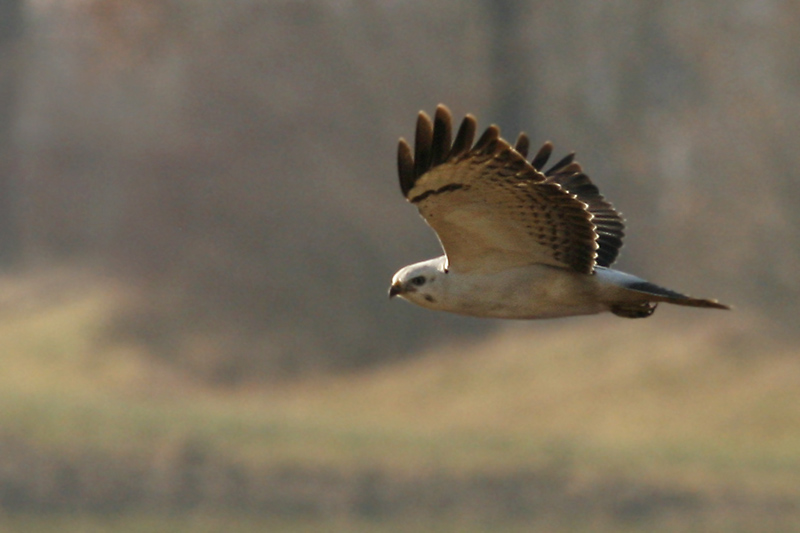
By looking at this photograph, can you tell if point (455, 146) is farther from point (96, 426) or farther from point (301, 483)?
point (96, 426)

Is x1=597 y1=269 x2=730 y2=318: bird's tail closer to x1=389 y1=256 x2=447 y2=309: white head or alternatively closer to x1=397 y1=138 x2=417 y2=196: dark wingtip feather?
x1=389 y1=256 x2=447 y2=309: white head

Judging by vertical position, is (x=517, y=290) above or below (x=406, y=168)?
below

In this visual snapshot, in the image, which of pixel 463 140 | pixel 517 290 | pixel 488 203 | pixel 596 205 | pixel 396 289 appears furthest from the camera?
pixel 596 205

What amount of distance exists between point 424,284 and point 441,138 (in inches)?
31.5

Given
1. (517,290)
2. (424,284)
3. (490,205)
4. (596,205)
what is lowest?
(517,290)

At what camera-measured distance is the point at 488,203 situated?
510 cm

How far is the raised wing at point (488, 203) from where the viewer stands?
4.89 m

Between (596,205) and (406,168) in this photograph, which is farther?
(596,205)

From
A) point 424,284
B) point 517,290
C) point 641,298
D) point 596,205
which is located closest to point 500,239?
point 517,290

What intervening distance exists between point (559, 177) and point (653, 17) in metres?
14.3

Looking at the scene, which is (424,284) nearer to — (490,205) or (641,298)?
(490,205)

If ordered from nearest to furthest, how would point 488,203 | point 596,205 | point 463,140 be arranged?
point 463,140
point 488,203
point 596,205

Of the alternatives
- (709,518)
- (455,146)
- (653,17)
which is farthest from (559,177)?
(653,17)

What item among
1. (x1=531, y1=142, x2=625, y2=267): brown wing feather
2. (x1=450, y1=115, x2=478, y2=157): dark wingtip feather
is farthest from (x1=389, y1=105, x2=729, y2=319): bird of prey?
(x1=531, y1=142, x2=625, y2=267): brown wing feather
